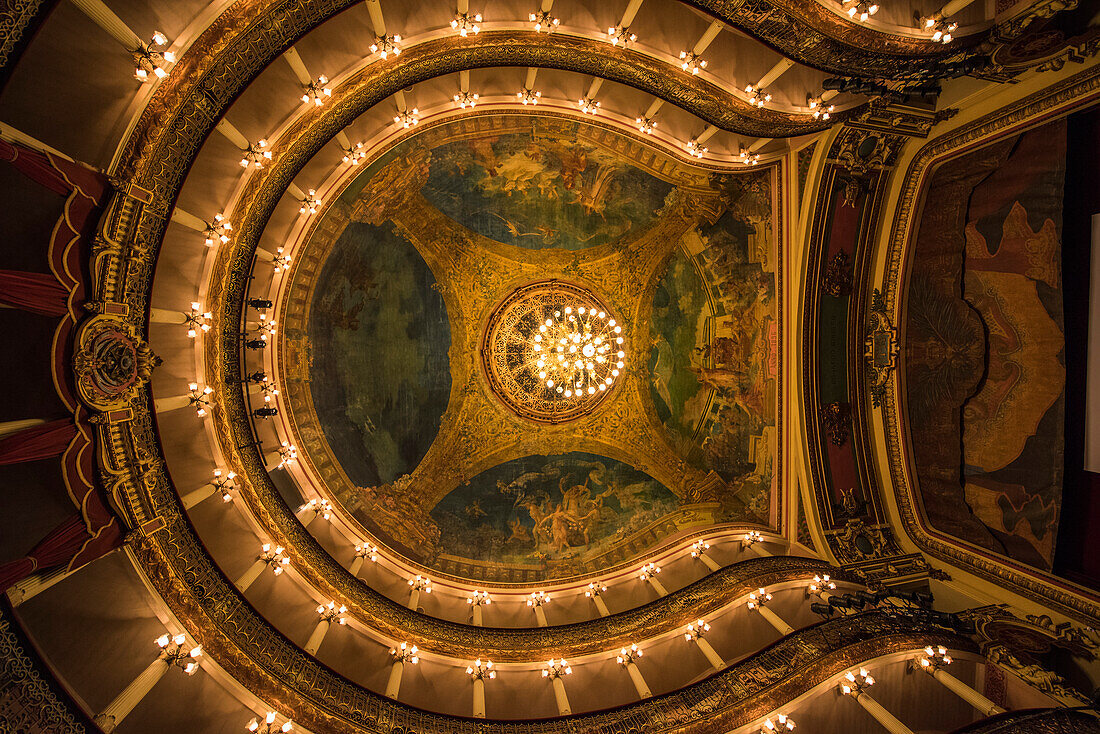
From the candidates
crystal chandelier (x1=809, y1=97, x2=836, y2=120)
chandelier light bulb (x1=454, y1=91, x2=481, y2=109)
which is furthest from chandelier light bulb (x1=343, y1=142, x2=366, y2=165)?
crystal chandelier (x1=809, y1=97, x2=836, y2=120)

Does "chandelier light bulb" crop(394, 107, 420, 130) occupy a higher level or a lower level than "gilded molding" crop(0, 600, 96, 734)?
higher

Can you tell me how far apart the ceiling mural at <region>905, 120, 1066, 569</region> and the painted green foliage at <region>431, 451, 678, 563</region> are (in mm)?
7116

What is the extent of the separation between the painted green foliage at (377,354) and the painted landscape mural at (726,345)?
24.4 ft

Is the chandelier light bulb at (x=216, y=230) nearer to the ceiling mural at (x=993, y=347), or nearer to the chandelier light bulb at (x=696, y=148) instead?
the chandelier light bulb at (x=696, y=148)

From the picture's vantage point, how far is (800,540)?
36.4 ft

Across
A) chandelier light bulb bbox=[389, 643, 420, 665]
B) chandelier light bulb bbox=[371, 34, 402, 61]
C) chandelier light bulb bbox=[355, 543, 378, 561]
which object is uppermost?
chandelier light bulb bbox=[371, 34, 402, 61]

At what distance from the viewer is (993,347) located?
7.76 m

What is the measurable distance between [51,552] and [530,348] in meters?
11.0

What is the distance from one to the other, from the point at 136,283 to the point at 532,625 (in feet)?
39.1

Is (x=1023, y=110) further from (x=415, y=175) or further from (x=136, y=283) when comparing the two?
(x=136, y=283)

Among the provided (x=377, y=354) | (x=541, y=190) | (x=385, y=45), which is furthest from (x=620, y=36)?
(x=377, y=354)

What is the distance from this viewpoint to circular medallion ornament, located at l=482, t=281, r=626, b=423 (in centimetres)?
1426

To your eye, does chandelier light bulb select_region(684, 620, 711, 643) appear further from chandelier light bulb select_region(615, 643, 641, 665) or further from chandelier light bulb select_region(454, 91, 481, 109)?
chandelier light bulb select_region(454, 91, 481, 109)

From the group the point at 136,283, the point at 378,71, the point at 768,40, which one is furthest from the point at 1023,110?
the point at 136,283
